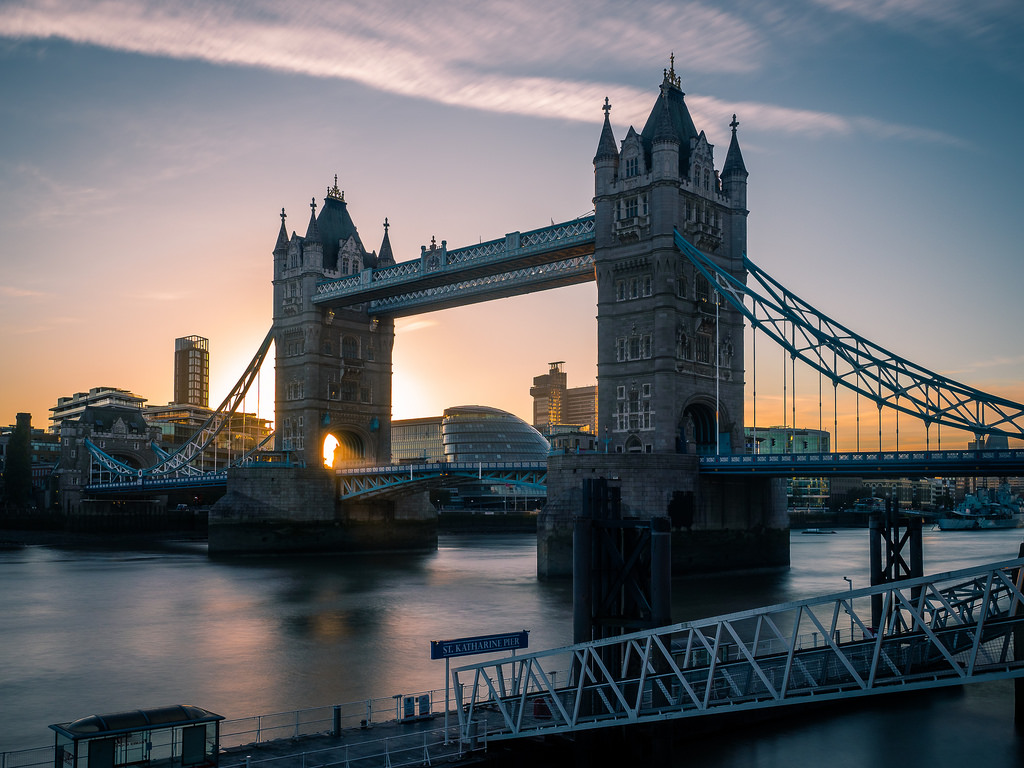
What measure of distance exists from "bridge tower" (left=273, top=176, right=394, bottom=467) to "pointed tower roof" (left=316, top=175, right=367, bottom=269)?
10 cm

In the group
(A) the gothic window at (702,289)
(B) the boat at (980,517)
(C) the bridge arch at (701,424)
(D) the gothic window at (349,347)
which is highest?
(A) the gothic window at (702,289)

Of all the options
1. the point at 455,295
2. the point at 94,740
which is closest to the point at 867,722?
the point at 94,740

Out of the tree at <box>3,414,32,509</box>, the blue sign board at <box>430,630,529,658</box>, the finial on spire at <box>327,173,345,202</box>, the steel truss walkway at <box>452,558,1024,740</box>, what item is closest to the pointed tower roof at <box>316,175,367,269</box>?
the finial on spire at <box>327,173,345,202</box>

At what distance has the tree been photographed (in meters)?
126

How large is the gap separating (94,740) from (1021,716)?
75.1 ft

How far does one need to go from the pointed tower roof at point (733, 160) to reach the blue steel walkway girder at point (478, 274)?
10.2 m

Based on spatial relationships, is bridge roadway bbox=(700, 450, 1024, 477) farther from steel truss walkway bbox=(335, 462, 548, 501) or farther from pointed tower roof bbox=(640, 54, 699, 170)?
pointed tower roof bbox=(640, 54, 699, 170)

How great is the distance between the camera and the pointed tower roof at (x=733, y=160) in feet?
222

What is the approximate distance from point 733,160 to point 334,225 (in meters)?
40.9

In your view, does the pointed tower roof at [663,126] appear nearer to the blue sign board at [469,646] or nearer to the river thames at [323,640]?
the river thames at [323,640]

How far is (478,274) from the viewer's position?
74438 millimetres

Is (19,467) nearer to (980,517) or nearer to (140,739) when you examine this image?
(140,739)

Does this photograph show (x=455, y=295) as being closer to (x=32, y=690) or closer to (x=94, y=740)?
(x=32, y=690)

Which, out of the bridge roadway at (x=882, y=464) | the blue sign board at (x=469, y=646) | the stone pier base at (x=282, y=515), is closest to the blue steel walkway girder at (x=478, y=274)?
the stone pier base at (x=282, y=515)
